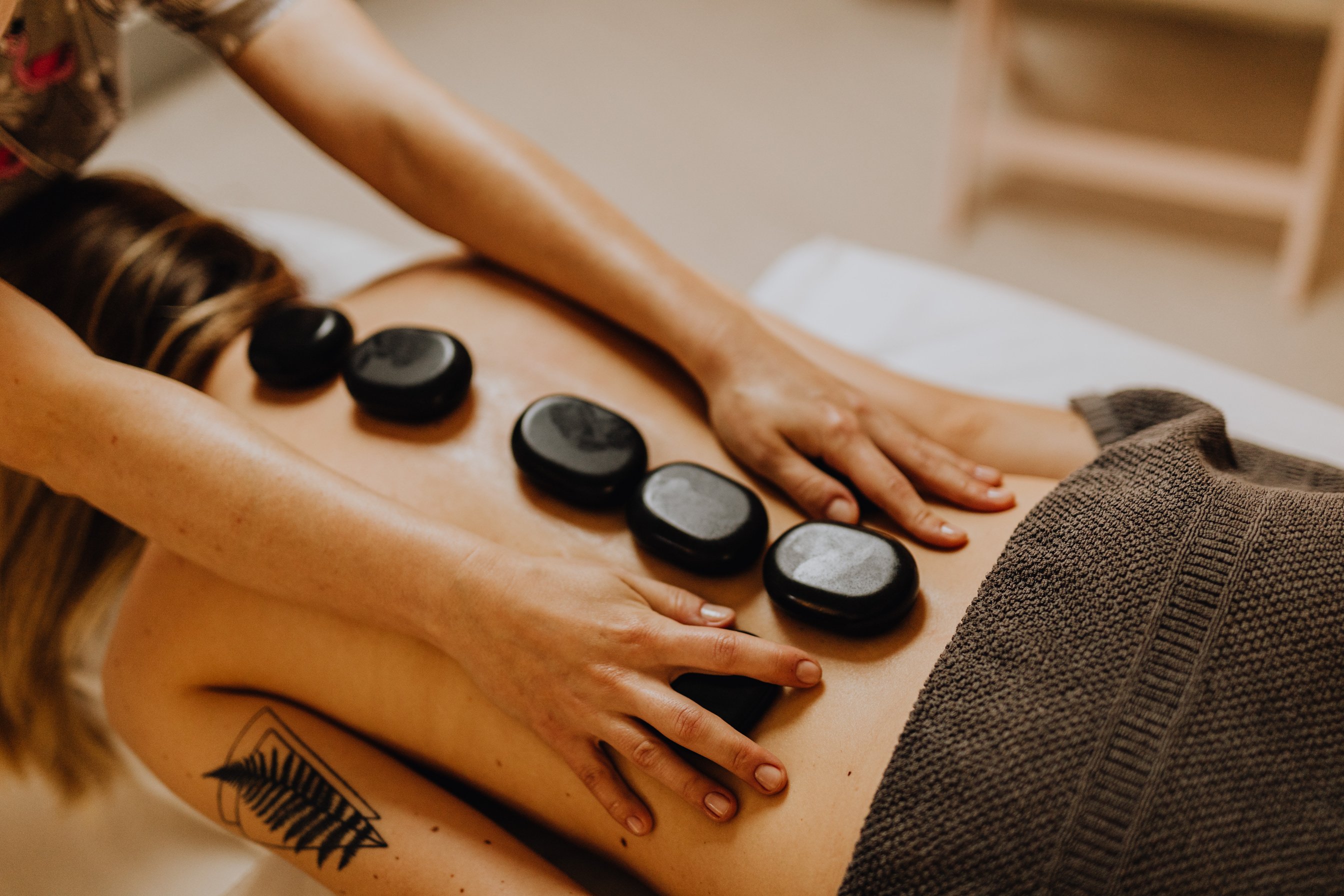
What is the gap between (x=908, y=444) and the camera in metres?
0.93

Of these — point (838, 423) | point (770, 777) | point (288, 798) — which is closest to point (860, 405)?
point (838, 423)

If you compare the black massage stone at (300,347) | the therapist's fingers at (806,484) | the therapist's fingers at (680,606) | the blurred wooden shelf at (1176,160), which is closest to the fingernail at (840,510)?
the therapist's fingers at (806,484)

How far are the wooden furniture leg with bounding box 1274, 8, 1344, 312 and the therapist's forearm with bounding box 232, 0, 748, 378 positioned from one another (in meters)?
1.37

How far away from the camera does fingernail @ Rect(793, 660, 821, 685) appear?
75 centimetres

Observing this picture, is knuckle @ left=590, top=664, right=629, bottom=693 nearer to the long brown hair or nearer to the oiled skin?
the oiled skin

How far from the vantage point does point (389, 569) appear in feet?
2.64

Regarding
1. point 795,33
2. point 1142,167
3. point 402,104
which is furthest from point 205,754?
point 795,33

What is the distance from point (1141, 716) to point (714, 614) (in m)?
0.30

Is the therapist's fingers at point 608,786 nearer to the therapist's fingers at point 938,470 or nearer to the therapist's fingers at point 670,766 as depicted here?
the therapist's fingers at point 670,766

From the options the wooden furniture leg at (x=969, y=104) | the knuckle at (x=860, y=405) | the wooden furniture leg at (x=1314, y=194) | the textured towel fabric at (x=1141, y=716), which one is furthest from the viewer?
the wooden furniture leg at (x=969, y=104)

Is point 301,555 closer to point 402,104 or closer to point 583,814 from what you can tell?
point 583,814

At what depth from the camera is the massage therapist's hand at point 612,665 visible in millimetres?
730

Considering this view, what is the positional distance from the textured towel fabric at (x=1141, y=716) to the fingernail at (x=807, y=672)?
85 mm

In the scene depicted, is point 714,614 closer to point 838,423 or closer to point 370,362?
point 838,423
